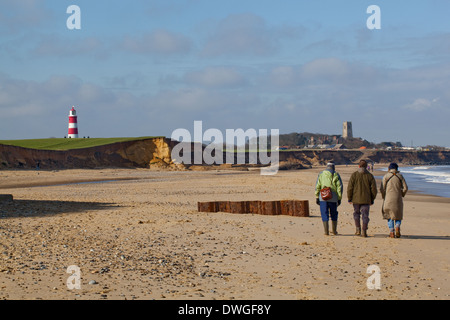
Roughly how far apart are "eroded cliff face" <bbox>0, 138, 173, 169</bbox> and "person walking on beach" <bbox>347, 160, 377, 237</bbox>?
138ft

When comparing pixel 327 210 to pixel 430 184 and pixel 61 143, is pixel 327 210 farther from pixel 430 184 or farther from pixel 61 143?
pixel 61 143

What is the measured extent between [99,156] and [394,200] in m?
52.2

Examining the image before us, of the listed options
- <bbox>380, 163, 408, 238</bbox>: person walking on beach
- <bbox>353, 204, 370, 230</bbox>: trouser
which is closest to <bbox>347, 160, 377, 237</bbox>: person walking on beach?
<bbox>353, 204, 370, 230</bbox>: trouser

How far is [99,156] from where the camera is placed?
60.0 metres

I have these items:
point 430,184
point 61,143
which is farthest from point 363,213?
point 61,143

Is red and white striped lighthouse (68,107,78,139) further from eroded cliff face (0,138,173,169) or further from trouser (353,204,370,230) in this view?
trouser (353,204,370,230)

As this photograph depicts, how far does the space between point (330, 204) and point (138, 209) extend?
7.06 metres

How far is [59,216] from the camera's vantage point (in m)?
14.0

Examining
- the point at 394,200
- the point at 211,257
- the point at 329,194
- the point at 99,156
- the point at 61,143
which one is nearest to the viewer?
the point at 211,257

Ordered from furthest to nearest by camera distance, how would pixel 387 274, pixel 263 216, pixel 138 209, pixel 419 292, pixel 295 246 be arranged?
pixel 138 209 < pixel 263 216 < pixel 295 246 < pixel 387 274 < pixel 419 292

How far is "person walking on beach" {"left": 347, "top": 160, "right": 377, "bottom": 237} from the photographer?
38.0ft

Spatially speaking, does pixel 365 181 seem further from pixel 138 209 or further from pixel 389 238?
pixel 138 209

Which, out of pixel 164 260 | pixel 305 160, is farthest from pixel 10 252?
pixel 305 160

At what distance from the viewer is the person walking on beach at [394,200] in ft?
37.5
